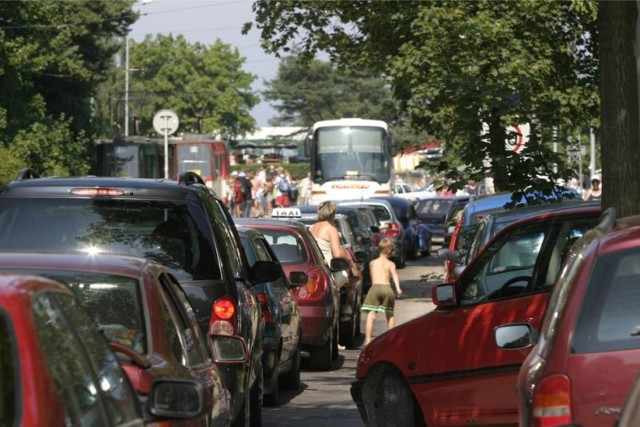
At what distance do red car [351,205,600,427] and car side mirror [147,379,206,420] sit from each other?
413cm

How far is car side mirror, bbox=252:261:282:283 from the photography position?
11188mm

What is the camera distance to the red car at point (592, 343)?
5781 mm

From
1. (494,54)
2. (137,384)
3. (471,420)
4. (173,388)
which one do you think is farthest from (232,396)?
(494,54)

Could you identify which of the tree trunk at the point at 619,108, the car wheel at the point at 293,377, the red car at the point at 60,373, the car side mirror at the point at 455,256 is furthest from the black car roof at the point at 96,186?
the car side mirror at the point at 455,256

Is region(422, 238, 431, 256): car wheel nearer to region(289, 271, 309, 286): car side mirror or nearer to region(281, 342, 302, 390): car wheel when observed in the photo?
region(289, 271, 309, 286): car side mirror

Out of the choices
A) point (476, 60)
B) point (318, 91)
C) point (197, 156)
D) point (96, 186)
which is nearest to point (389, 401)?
point (96, 186)

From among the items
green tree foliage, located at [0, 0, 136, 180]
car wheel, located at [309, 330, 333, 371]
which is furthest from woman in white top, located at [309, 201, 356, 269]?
green tree foliage, located at [0, 0, 136, 180]

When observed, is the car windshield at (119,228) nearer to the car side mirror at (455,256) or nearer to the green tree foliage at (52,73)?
the car side mirror at (455,256)

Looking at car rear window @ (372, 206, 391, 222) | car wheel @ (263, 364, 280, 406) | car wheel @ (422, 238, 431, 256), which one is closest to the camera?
car wheel @ (263, 364, 280, 406)

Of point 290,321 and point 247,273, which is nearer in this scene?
point 247,273

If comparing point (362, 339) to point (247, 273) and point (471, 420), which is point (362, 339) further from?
point (471, 420)

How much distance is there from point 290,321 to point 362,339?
7007mm

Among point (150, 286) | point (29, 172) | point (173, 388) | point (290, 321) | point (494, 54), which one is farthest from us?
point (494, 54)

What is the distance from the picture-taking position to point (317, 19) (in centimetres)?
3106
